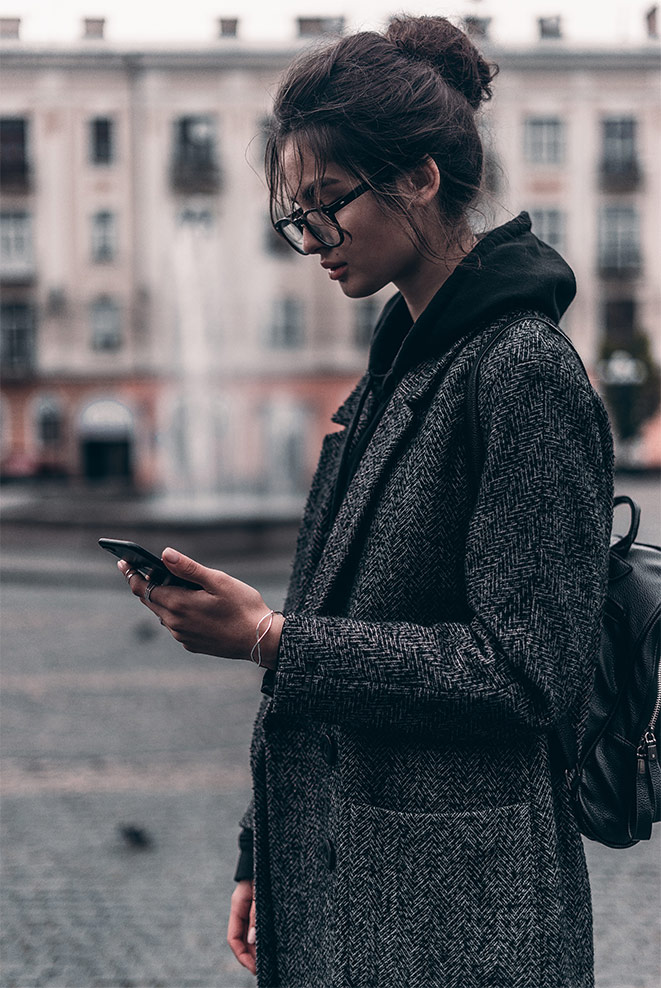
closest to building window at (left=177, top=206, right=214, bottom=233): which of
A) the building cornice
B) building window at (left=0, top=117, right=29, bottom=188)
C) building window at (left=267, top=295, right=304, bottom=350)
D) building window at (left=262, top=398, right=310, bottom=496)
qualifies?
building window at (left=267, top=295, right=304, bottom=350)

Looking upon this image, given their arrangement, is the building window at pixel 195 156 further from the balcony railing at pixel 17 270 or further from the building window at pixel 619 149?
the building window at pixel 619 149

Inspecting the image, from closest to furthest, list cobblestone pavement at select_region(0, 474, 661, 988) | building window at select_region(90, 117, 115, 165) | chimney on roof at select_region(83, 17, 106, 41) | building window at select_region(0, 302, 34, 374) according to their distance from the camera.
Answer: cobblestone pavement at select_region(0, 474, 661, 988) < building window at select_region(90, 117, 115, 165) < building window at select_region(0, 302, 34, 374) < chimney on roof at select_region(83, 17, 106, 41)

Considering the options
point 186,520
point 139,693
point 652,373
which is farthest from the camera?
point 652,373

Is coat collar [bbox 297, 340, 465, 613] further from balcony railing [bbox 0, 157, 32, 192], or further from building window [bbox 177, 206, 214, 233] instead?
balcony railing [bbox 0, 157, 32, 192]

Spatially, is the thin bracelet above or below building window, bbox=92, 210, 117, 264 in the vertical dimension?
below

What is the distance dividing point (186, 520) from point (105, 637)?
616cm

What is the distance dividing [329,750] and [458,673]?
26 centimetres

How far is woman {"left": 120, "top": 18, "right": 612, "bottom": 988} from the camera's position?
1.24m

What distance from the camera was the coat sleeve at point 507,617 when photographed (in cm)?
123

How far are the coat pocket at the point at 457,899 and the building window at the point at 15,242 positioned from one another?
37.4m

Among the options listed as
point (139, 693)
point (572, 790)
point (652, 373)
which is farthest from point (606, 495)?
point (652, 373)

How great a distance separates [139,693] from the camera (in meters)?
6.39

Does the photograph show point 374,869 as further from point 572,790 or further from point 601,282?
point 601,282

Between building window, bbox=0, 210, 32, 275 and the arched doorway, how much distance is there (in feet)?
17.1
